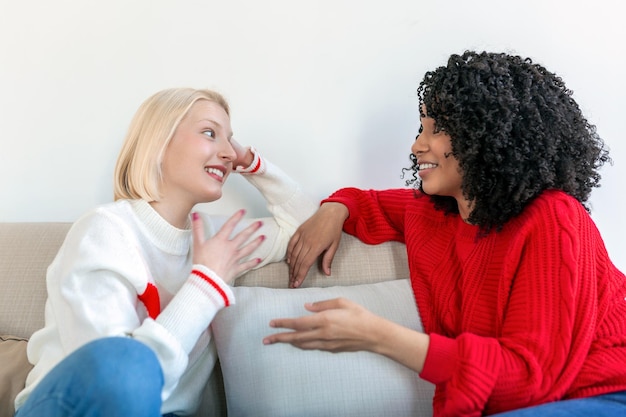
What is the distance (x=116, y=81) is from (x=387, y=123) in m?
0.80

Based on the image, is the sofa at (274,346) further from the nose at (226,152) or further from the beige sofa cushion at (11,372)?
the nose at (226,152)

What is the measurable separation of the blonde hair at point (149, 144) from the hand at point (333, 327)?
0.41m

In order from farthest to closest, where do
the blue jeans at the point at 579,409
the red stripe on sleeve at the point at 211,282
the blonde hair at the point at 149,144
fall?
the blonde hair at the point at 149,144
the red stripe on sleeve at the point at 211,282
the blue jeans at the point at 579,409

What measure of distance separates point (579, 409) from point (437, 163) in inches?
22.5

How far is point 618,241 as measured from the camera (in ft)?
5.43

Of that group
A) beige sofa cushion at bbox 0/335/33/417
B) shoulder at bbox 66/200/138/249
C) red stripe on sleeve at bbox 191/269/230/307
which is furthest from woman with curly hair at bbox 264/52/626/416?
beige sofa cushion at bbox 0/335/33/417

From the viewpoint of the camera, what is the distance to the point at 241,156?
4.46 ft

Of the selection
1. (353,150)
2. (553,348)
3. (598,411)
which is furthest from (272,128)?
(598,411)

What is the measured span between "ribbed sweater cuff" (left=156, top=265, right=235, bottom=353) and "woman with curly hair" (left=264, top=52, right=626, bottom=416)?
0.15m

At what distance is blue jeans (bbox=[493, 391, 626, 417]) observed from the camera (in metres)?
0.89

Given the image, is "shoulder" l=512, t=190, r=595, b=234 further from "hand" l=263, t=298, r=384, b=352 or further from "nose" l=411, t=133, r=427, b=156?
"hand" l=263, t=298, r=384, b=352

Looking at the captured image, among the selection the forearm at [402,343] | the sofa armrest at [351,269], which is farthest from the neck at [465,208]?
the forearm at [402,343]

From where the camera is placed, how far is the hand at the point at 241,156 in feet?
4.42

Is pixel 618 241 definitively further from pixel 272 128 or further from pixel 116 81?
pixel 116 81
